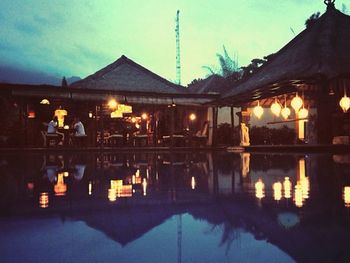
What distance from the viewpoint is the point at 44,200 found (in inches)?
117

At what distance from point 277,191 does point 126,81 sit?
66.9 ft

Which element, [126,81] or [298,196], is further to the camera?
[126,81]

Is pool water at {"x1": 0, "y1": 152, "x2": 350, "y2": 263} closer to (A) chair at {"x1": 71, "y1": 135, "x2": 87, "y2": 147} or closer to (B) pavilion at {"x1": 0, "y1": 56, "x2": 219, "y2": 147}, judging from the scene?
(A) chair at {"x1": 71, "y1": 135, "x2": 87, "y2": 147}

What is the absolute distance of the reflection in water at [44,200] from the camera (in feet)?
8.96

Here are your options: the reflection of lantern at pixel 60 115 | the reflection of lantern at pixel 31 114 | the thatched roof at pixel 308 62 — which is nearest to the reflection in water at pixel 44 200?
the thatched roof at pixel 308 62

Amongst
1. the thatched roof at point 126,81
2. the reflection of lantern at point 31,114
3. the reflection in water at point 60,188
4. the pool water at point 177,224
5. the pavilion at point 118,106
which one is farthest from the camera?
the thatched roof at point 126,81

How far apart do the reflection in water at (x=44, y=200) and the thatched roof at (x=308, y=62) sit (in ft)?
35.5

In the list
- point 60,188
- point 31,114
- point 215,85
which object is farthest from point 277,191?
point 215,85

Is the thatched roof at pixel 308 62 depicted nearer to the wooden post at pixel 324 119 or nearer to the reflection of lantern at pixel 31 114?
the wooden post at pixel 324 119

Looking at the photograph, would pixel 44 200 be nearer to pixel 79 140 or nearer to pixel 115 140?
pixel 79 140

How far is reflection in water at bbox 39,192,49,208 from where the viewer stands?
2732 millimetres

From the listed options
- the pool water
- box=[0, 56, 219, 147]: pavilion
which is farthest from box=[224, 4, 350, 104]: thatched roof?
the pool water

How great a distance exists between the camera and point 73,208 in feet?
8.52

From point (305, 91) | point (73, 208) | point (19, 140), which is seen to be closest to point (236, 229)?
point (73, 208)
